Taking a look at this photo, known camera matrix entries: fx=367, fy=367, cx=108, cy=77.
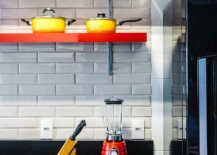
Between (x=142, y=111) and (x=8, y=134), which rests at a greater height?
(x=142, y=111)

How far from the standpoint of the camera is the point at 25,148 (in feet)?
6.70

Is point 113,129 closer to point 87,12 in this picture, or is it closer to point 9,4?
point 87,12

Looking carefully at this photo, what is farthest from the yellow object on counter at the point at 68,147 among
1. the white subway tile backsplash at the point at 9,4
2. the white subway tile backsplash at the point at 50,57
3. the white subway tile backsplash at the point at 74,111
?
the white subway tile backsplash at the point at 9,4

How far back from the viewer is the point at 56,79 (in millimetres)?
2088

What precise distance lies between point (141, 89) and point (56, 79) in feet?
1.59

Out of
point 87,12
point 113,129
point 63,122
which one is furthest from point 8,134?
point 87,12

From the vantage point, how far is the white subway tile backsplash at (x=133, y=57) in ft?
6.83

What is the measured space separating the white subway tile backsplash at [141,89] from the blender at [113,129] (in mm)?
120

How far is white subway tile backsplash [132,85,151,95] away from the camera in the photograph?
208 centimetres

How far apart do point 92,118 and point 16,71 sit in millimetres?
508

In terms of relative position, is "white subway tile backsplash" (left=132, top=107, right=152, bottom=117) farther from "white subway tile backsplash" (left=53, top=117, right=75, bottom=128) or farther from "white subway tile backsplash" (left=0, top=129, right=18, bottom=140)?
"white subway tile backsplash" (left=0, top=129, right=18, bottom=140)

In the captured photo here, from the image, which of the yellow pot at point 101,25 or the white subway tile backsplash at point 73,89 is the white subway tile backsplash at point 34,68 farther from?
the yellow pot at point 101,25

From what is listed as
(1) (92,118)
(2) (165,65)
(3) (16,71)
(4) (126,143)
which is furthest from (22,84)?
(2) (165,65)

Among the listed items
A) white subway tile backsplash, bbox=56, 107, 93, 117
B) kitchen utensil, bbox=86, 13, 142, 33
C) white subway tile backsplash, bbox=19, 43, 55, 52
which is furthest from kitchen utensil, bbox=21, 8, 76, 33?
white subway tile backsplash, bbox=56, 107, 93, 117
